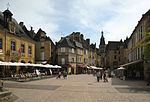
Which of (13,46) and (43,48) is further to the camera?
(43,48)

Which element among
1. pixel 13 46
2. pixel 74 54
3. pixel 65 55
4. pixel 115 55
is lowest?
pixel 65 55

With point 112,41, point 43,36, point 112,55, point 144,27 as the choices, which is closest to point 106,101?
point 144,27

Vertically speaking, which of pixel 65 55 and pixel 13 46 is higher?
pixel 13 46

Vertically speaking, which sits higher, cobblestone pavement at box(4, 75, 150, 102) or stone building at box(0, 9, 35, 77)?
stone building at box(0, 9, 35, 77)

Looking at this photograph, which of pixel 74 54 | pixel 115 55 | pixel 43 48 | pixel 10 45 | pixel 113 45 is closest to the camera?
pixel 10 45

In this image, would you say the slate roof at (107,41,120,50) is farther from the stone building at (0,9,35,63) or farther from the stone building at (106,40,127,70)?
the stone building at (0,9,35,63)

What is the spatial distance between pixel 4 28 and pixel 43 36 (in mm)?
14598

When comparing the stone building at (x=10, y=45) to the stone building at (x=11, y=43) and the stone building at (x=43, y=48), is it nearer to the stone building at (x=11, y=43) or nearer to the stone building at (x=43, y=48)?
the stone building at (x=11, y=43)

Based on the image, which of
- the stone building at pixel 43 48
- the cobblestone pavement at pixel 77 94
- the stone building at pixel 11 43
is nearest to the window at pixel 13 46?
the stone building at pixel 11 43

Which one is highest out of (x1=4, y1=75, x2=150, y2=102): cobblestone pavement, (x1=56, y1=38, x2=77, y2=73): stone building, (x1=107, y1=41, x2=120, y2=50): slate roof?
(x1=107, y1=41, x2=120, y2=50): slate roof

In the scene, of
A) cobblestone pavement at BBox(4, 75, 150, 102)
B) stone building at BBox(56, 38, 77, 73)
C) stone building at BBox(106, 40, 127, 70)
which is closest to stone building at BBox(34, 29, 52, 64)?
stone building at BBox(56, 38, 77, 73)

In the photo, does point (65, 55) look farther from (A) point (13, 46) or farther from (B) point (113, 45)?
(B) point (113, 45)

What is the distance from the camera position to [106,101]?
753 cm

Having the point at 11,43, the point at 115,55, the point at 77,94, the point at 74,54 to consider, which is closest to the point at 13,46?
the point at 11,43
